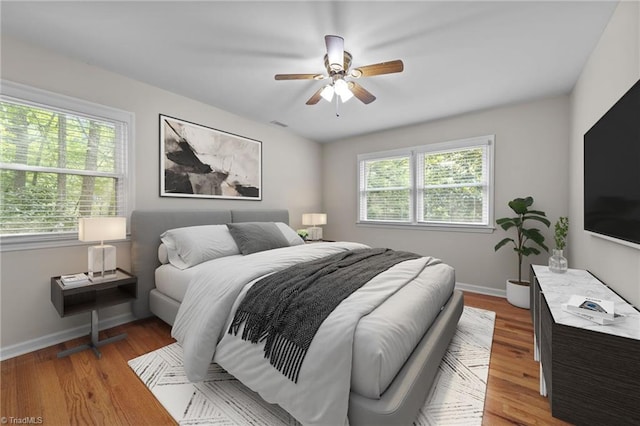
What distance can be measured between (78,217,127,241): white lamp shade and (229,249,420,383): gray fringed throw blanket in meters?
1.46

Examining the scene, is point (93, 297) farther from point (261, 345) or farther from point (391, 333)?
point (391, 333)

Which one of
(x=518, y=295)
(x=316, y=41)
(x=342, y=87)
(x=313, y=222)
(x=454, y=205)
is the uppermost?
(x=316, y=41)

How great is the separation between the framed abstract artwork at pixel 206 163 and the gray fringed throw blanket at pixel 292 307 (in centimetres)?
208

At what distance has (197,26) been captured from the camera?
2018 mm

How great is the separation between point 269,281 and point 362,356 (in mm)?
829

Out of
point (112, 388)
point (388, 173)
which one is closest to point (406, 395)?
point (112, 388)

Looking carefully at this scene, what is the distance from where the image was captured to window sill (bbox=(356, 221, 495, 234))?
372 cm

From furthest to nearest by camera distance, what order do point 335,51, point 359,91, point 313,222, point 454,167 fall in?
point 313,222 → point 454,167 → point 359,91 → point 335,51

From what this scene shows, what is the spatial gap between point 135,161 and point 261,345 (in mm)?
2533

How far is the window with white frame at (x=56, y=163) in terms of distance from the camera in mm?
2154

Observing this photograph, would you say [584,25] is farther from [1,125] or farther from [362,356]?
[1,125]

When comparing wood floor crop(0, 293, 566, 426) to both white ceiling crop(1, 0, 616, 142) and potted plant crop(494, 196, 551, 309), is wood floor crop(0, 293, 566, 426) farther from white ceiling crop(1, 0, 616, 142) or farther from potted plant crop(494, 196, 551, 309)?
white ceiling crop(1, 0, 616, 142)

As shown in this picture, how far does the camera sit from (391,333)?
4.29 ft

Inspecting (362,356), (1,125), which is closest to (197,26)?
(1,125)
